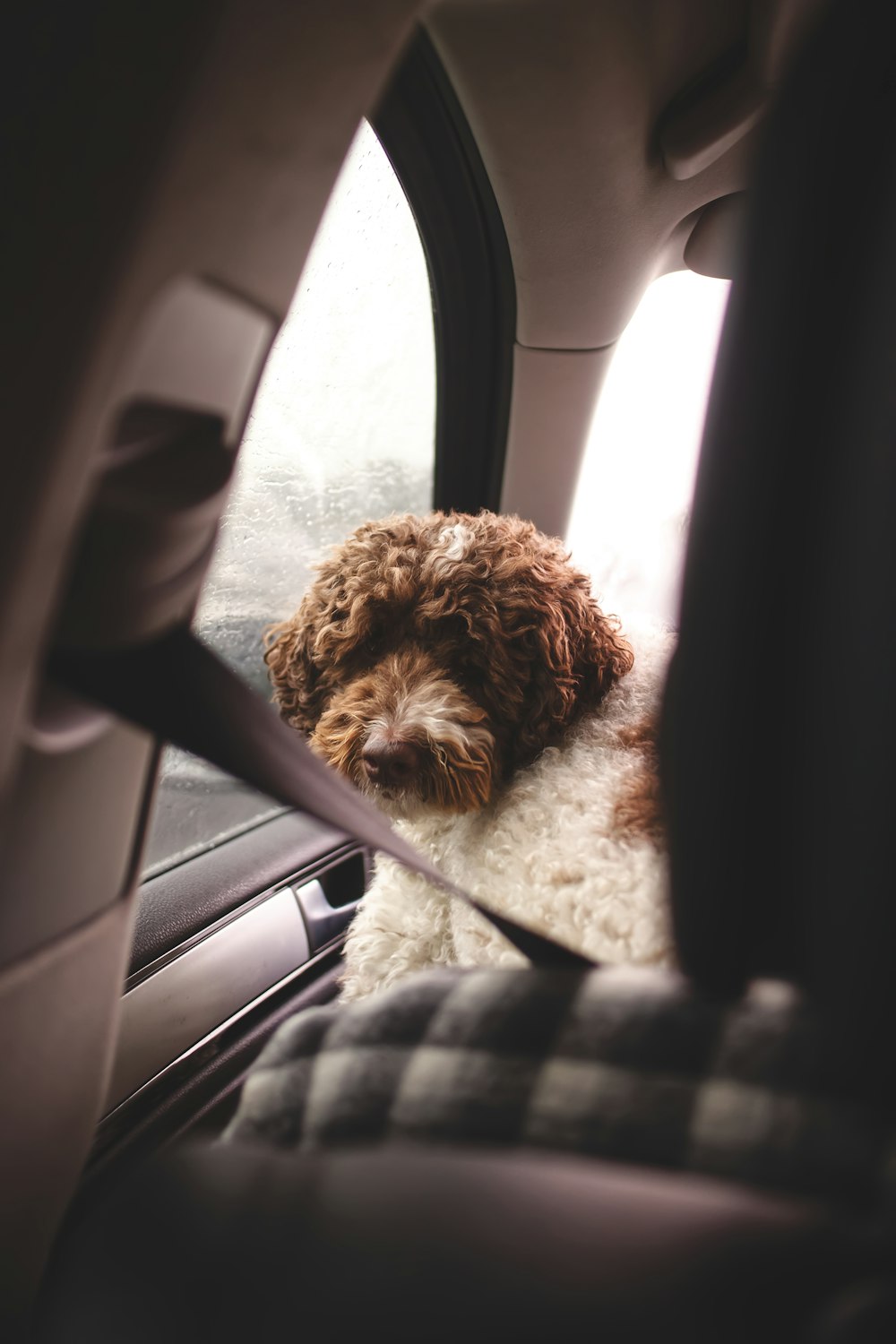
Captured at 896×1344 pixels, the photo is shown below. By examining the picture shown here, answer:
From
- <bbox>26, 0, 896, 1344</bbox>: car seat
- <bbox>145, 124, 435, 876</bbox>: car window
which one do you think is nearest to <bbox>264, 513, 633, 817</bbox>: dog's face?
<bbox>145, 124, 435, 876</bbox>: car window

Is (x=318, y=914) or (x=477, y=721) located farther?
(x=318, y=914)

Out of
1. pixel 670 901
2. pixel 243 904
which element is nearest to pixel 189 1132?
pixel 243 904

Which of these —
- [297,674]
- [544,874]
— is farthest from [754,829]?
[297,674]

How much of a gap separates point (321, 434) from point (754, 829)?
1875 millimetres

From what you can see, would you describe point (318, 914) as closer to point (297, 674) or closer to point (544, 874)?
point (297, 674)

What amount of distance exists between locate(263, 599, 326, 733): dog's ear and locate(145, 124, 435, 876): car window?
17 cm

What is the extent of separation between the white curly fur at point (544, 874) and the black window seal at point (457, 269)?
1106 mm

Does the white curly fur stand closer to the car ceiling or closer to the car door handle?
the car door handle

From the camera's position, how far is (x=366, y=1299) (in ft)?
1.70

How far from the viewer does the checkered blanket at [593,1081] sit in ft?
1.71

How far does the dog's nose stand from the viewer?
1.53 metres

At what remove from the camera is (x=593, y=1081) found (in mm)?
579

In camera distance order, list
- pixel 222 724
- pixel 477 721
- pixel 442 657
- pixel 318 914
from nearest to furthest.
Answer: pixel 222 724 → pixel 477 721 → pixel 442 657 → pixel 318 914

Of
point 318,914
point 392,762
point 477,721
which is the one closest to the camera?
point 392,762
